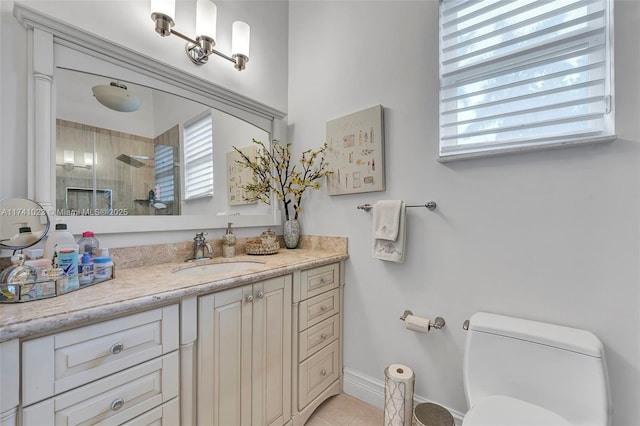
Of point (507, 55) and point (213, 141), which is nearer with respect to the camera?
point (507, 55)

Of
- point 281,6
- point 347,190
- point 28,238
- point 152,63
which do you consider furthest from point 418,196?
point 281,6

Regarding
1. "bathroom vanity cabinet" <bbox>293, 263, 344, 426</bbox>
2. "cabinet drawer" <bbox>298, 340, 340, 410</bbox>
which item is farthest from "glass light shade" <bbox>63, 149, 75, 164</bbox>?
"cabinet drawer" <bbox>298, 340, 340, 410</bbox>

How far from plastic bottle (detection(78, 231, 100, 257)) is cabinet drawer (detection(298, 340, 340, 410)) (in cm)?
109

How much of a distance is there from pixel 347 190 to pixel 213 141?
2.91 ft

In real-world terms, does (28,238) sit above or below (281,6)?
below

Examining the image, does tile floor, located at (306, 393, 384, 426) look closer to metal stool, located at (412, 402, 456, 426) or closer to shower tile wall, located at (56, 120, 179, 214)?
metal stool, located at (412, 402, 456, 426)

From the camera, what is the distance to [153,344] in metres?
0.87

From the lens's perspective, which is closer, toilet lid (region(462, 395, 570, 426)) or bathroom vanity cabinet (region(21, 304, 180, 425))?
bathroom vanity cabinet (region(21, 304, 180, 425))

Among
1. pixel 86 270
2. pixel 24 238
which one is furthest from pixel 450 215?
pixel 24 238

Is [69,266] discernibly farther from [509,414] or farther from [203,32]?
[509,414]

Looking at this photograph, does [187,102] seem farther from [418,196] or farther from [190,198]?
[418,196]

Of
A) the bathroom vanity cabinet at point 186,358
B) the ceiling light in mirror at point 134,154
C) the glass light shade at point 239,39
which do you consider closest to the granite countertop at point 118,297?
the bathroom vanity cabinet at point 186,358

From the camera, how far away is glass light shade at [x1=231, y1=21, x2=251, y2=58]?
63.1 inches

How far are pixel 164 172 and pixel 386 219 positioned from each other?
1.22 metres
